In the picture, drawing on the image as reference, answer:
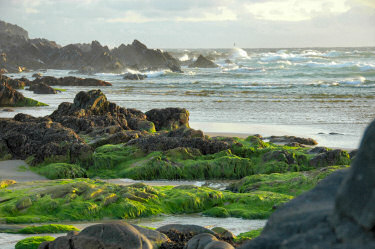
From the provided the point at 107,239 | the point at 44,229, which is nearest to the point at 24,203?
the point at 44,229

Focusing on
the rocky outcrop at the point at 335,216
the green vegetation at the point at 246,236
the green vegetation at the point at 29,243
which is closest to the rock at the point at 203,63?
the green vegetation at the point at 246,236

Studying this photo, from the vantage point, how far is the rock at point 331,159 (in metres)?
9.66

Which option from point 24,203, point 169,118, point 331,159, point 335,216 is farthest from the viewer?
point 169,118

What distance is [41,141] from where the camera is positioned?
10.9m

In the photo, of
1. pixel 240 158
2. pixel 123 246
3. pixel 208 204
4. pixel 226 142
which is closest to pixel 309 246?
pixel 123 246

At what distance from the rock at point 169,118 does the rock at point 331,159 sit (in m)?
5.67

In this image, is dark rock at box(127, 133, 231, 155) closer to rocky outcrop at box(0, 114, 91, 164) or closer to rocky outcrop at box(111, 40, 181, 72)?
rocky outcrop at box(0, 114, 91, 164)

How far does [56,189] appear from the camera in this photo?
716cm

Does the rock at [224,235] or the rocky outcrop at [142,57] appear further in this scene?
the rocky outcrop at [142,57]

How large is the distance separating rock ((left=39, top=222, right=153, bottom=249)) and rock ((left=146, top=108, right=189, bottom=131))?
10.4 metres

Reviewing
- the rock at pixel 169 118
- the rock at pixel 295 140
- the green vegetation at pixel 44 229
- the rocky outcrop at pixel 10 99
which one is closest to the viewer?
the green vegetation at pixel 44 229

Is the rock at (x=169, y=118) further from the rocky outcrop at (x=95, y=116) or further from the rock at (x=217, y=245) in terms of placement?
the rock at (x=217, y=245)

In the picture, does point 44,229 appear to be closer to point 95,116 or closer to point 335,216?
point 335,216

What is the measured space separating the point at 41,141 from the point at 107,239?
23.7ft
